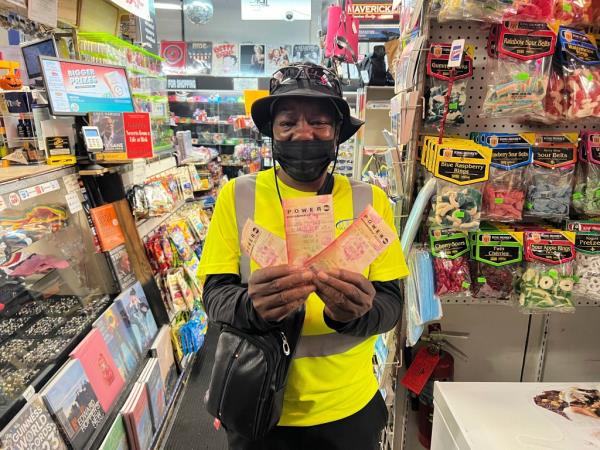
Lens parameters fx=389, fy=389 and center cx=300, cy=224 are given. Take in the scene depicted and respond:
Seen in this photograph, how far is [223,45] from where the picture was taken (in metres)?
8.47

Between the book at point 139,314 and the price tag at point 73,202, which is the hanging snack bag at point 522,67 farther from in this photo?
the book at point 139,314

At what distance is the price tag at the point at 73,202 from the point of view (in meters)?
1.94

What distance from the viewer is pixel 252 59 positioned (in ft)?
27.8

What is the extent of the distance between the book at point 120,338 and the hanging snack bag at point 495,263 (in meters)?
1.76

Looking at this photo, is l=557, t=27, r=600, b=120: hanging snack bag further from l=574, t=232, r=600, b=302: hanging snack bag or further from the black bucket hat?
the black bucket hat

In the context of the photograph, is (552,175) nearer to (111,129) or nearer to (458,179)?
(458,179)

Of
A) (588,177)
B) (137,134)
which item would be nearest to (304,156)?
(588,177)

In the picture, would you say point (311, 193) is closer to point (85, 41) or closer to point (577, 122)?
point (577, 122)

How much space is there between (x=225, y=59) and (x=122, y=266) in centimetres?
739

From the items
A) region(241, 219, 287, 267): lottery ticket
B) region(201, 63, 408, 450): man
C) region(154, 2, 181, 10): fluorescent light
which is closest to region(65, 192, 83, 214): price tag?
region(201, 63, 408, 450): man

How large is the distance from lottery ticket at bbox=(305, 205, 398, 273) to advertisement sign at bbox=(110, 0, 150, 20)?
233cm

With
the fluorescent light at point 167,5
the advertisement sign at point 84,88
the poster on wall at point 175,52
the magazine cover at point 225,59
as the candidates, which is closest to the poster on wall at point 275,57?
the magazine cover at point 225,59

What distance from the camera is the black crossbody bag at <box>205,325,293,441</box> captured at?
3.33 ft

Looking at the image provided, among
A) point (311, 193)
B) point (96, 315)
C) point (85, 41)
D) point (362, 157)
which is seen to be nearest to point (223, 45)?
point (362, 157)
